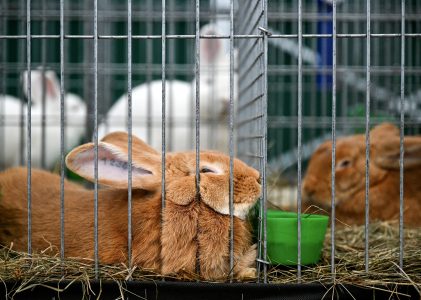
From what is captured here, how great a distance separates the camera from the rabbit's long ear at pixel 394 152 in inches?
117

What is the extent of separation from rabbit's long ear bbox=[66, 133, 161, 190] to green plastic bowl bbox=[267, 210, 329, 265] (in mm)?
435

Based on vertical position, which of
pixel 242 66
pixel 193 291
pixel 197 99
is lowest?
pixel 193 291

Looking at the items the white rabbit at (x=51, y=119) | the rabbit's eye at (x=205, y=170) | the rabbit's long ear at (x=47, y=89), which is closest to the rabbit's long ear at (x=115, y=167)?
the rabbit's eye at (x=205, y=170)

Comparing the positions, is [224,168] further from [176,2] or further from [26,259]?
[176,2]

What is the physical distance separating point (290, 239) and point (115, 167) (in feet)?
2.17

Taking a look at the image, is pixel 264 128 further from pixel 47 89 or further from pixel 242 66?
pixel 47 89

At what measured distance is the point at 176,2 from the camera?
653cm

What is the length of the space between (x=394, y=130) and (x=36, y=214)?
2.01 m

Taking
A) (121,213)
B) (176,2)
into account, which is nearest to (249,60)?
(121,213)

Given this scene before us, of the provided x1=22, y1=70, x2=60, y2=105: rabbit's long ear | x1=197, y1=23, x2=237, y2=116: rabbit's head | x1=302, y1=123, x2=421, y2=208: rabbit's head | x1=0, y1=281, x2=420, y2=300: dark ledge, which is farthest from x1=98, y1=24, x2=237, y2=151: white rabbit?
x1=0, y1=281, x2=420, y2=300: dark ledge

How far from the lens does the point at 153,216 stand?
2023 millimetres

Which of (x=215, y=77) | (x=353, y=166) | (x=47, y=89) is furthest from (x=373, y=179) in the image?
(x=47, y=89)

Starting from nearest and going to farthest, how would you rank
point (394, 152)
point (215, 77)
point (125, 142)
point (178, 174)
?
point (178, 174) < point (125, 142) < point (394, 152) < point (215, 77)

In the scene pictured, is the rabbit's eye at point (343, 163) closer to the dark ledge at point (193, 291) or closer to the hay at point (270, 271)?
the hay at point (270, 271)
